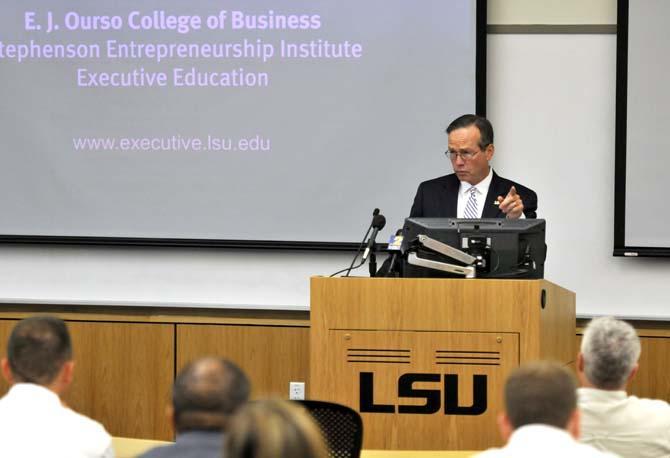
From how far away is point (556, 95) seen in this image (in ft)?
18.6

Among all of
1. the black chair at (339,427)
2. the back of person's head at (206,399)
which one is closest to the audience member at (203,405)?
the back of person's head at (206,399)

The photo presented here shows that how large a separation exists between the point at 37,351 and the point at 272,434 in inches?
47.8

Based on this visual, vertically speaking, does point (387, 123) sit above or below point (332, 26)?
below

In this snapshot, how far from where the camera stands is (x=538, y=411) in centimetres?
210

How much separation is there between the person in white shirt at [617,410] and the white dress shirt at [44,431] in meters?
1.16

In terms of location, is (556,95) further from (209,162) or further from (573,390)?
(573,390)

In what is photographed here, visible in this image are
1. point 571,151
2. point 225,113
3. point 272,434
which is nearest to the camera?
point 272,434

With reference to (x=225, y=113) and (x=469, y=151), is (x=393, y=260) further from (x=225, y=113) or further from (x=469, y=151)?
(x=225, y=113)

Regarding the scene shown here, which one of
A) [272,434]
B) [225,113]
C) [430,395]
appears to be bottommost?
[430,395]

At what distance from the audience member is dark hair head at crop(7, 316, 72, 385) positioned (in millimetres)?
622

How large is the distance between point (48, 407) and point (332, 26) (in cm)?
376

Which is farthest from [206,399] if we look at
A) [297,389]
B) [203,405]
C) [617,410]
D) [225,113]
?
[225,113]

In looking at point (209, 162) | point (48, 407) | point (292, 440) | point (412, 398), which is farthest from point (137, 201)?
point (292, 440)

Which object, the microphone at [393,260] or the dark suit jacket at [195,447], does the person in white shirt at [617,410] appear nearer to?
the dark suit jacket at [195,447]
